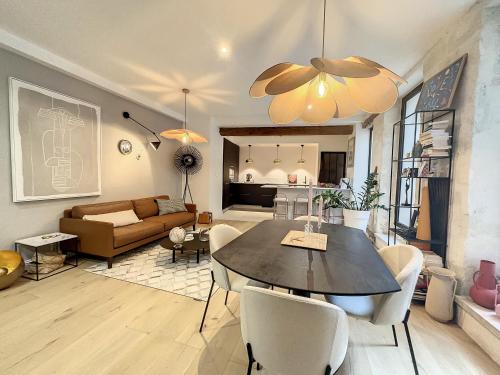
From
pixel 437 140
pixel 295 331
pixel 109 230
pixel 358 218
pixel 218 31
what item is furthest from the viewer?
pixel 358 218

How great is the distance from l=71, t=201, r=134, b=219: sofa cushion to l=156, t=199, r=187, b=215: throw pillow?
60 centimetres

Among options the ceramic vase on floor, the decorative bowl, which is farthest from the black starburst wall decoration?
the ceramic vase on floor

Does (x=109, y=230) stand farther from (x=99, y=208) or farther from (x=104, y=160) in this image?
(x=104, y=160)

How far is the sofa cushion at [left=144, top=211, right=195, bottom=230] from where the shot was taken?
12.7 feet

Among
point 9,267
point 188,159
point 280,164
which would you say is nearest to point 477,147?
point 9,267

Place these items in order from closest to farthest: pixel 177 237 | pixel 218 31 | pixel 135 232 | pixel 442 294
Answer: pixel 442 294, pixel 218 31, pixel 177 237, pixel 135 232

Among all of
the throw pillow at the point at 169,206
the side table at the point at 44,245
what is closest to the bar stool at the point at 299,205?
the throw pillow at the point at 169,206

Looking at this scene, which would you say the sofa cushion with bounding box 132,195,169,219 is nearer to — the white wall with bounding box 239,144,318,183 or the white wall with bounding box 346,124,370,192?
the white wall with bounding box 346,124,370,192

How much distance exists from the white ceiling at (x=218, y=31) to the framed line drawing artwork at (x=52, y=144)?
0.64 metres

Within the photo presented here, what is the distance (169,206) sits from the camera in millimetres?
4543

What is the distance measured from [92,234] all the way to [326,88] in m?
3.22

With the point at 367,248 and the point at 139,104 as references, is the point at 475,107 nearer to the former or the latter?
the point at 367,248

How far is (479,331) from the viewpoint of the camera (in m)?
1.65

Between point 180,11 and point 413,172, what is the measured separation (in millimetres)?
2924
